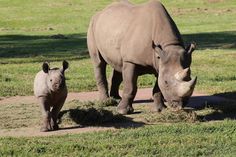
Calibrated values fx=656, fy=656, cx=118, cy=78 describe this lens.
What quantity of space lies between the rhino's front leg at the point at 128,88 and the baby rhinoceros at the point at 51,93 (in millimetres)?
1699

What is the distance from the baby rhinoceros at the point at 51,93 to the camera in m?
10.7

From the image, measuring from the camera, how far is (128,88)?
12.4 meters

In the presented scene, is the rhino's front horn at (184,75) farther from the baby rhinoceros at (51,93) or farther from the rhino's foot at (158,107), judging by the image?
the baby rhinoceros at (51,93)

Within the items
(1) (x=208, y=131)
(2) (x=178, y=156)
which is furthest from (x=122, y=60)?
(2) (x=178, y=156)

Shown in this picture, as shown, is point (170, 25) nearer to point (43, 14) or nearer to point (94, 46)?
point (94, 46)

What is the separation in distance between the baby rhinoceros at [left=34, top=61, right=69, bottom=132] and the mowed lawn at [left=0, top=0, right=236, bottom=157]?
88 cm

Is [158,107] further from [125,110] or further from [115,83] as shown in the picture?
[115,83]

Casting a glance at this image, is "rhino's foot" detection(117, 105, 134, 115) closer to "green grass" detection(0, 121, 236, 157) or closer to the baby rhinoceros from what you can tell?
the baby rhinoceros

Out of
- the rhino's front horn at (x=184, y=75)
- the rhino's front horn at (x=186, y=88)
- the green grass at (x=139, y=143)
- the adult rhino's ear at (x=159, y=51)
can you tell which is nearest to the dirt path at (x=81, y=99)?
the green grass at (x=139, y=143)

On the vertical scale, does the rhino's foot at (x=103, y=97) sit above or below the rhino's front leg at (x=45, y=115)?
below

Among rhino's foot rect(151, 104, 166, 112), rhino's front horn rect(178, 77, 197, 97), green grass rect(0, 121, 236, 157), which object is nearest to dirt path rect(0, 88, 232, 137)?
green grass rect(0, 121, 236, 157)

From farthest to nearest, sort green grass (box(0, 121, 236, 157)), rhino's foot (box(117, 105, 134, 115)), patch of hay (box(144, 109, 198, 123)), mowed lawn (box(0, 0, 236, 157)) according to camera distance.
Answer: rhino's foot (box(117, 105, 134, 115)) < patch of hay (box(144, 109, 198, 123)) < mowed lawn (box(0, 0, 236, 157)) < green grass (box(0, 121, 236, 157))

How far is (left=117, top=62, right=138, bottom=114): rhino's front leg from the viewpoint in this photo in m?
12.3

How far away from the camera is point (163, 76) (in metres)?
11.3
